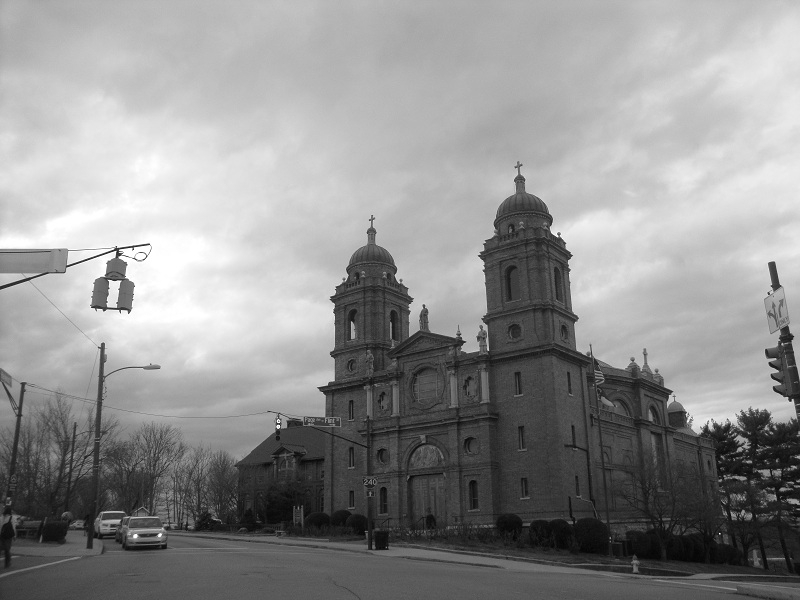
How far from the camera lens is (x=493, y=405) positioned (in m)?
55.2

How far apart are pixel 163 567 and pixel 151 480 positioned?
238 feet

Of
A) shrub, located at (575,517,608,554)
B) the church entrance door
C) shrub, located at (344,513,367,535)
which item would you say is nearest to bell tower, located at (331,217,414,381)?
the church entrance door

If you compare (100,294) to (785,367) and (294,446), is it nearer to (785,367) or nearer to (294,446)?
(785,367)

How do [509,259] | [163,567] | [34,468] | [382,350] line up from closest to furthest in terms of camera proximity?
[163,567] → [34,468] → [509,259] → [382,350]

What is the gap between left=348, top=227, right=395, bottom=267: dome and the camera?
68062mm

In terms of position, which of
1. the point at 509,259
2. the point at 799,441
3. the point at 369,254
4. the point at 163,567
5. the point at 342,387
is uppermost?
the point at 369,254

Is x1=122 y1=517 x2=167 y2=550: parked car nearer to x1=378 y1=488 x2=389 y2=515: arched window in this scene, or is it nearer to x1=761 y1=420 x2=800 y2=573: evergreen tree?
x1=378 y1=488 x2=389 y2=515: arched window

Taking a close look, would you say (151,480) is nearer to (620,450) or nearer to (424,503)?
(424,503)

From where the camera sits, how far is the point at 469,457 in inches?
2165

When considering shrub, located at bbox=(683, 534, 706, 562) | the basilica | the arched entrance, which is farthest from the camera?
the arched entrance

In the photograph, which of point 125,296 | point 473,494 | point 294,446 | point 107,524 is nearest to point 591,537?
point 473,494

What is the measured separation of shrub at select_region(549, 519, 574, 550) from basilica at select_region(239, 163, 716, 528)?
4.40m

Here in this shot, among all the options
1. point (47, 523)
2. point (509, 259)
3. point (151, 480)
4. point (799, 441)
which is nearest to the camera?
point (47, 523)

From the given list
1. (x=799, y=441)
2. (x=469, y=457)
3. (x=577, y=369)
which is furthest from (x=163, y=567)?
(x=799, y=441)
